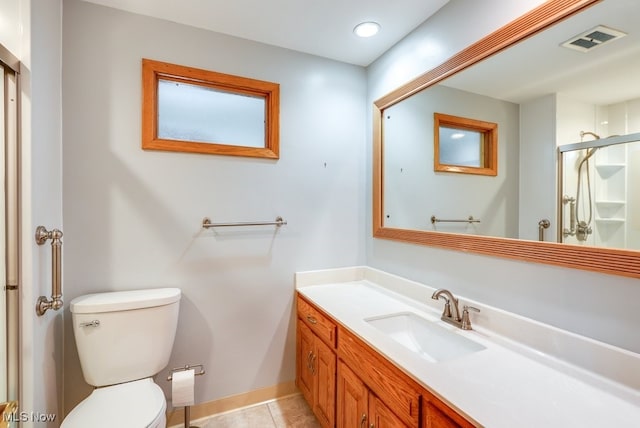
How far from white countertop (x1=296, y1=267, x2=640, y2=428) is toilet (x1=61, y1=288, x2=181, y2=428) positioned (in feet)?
3.10

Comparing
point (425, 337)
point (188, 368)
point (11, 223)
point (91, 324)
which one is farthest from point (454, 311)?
point (11, 223)

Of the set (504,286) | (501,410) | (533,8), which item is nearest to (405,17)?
(533,8)

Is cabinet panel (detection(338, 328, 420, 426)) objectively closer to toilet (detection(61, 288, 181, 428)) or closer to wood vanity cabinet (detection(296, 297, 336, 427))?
wood vanity cabinet (detection(296, 297, 336, 427))

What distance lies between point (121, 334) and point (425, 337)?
61.0 inches

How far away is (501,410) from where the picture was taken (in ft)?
2.60

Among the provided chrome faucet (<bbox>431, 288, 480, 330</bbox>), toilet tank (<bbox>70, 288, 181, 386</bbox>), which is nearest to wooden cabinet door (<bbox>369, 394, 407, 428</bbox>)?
chrome faucet (<bbox>431, 288, 480, 330</bbox>)

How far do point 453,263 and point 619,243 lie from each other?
26.6 inches

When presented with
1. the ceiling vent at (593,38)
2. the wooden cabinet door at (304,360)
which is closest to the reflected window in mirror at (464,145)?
the ceiling vent at (593,38)

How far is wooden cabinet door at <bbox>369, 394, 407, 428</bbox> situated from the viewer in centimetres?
107

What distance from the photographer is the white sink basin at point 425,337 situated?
130cm

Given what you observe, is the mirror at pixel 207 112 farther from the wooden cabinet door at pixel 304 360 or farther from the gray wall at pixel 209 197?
the wooden cabinet door at pixel 304 360

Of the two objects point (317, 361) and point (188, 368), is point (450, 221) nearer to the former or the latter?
point (317, 361)

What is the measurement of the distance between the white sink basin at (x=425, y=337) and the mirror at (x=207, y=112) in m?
1.27

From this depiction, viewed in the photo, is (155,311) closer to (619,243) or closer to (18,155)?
(18,155)
